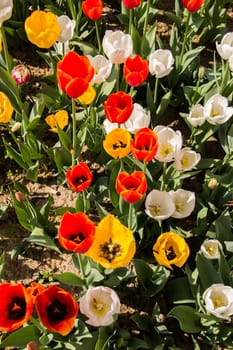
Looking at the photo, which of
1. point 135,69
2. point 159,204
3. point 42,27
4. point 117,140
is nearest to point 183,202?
point 159,204

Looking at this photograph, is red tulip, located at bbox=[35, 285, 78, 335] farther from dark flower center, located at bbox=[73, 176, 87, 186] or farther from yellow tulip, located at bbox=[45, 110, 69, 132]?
yellow tulip, located at bbox=[45, 110, 69, 132]

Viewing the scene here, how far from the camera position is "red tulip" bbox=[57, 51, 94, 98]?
1860 mm

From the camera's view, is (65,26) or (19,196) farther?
(65,26)

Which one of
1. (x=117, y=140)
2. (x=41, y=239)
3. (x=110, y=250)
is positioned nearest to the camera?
(x=110, y=250)

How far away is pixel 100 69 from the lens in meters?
2.61

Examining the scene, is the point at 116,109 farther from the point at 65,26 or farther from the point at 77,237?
the point at 65,26

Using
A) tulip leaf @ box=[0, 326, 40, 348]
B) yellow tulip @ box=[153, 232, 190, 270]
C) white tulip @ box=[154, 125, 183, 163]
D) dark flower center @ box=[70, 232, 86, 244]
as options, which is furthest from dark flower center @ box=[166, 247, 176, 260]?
tulip leaf @ box=[0, 326, 40, 348]

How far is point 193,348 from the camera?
7.85 ft

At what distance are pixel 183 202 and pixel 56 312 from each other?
0.91 meters

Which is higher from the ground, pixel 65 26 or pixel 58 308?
pixel 65 26

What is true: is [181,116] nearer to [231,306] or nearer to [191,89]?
[191,89]

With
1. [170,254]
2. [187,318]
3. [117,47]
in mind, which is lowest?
[187,318]

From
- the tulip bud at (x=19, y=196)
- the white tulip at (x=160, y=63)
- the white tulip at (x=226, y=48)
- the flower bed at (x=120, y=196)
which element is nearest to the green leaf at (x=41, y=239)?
the flower bed at (x=120, y=196)

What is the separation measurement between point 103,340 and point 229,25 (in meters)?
2.67
